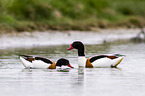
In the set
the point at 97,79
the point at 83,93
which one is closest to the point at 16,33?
the point at 97,79

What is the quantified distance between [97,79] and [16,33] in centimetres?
1548

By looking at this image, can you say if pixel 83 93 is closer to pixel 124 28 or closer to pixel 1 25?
pixel 1 25

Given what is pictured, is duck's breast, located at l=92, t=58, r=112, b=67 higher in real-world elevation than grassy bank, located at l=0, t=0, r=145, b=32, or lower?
lower

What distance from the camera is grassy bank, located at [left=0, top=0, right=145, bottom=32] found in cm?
2798

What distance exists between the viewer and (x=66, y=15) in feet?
114

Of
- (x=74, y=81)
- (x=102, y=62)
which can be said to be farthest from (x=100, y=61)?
(x=74, y=81)

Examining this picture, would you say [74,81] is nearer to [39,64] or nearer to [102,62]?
[39,64]

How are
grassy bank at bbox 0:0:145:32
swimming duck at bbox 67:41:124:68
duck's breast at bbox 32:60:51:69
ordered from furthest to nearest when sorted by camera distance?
grassy bank at bbox 0:0:145:32 < swimming duck at bbox 67:41:124:68 < duck's breast at bbox 32:60:51:69

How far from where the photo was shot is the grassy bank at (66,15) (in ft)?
91.8

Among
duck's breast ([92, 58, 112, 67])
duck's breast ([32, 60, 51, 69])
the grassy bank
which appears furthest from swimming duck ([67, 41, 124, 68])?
the grassy bank

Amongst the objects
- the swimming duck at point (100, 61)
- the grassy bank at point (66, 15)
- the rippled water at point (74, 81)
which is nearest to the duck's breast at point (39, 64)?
the rippled water at point (74, 81)

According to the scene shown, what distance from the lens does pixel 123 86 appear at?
387 inches

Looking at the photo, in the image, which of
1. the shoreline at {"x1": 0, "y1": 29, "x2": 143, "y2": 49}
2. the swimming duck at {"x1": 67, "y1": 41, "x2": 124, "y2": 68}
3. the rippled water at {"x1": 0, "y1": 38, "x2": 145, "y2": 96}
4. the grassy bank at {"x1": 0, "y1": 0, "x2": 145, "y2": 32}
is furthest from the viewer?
the grassy bank at {"x1": 0, "y1": 0, "x2": 145, "y2": 32}

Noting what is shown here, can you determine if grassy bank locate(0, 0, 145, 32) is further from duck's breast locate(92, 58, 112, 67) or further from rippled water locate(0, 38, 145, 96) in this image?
rippled water locate(0, 38, 145, 96)
